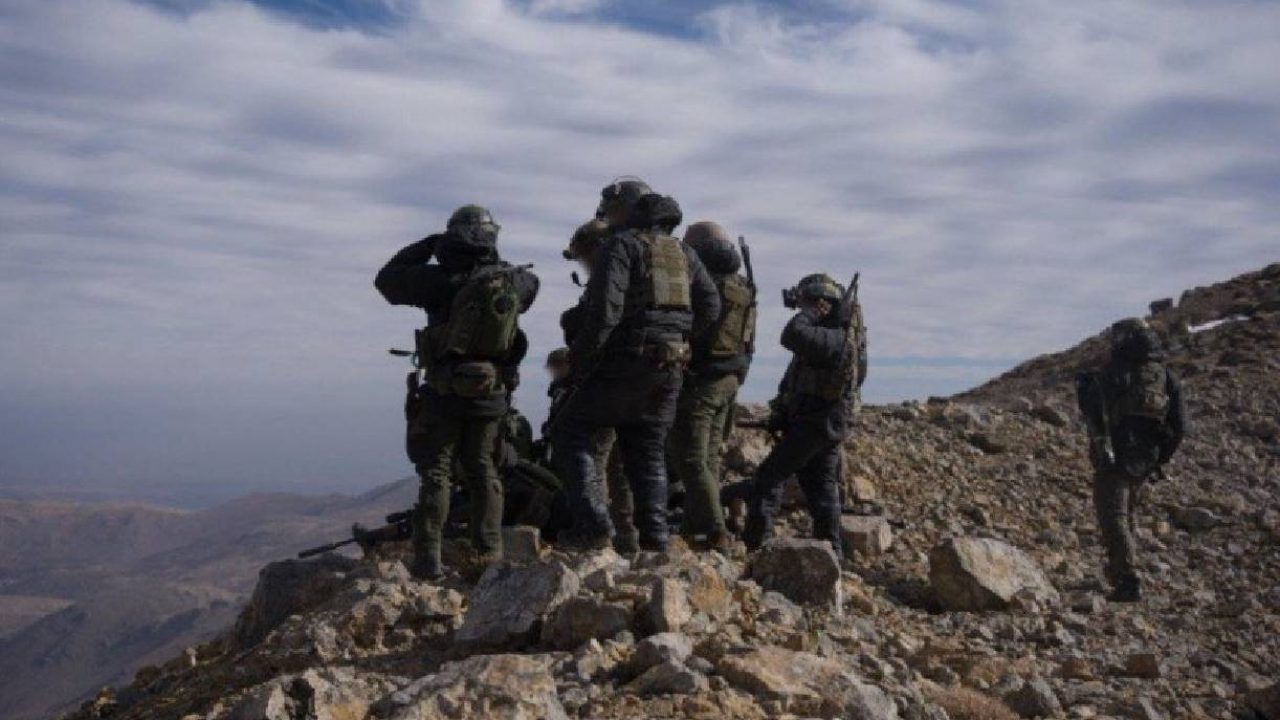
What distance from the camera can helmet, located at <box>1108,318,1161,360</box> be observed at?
1078cm

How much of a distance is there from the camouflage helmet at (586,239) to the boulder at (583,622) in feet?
11.1

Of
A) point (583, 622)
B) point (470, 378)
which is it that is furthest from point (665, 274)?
point (583, 622)

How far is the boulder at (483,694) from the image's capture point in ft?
14.9

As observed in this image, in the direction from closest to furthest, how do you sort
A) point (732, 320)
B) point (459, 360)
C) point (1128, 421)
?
point (459, 360), point (732, 320), point (1128, 421)

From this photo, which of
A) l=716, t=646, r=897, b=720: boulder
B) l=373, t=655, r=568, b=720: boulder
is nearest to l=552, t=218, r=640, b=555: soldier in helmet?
l=716, t=646, r=897, b=720: boulder

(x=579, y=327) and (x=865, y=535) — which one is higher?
(x=579, y=327)

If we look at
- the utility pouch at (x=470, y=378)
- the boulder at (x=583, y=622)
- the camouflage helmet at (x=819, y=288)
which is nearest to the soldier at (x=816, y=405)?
the camouflage helmet at (x=819, y=288)

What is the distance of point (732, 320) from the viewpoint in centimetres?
904

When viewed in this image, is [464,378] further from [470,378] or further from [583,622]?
[583,622]

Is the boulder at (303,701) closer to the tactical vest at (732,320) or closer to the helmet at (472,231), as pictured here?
the helmet at (472,231)

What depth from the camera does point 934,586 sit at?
915 centimetres

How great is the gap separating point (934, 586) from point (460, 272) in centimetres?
454

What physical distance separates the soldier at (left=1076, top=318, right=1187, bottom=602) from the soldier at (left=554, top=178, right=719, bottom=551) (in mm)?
4836

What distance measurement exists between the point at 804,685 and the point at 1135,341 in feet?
23.3
